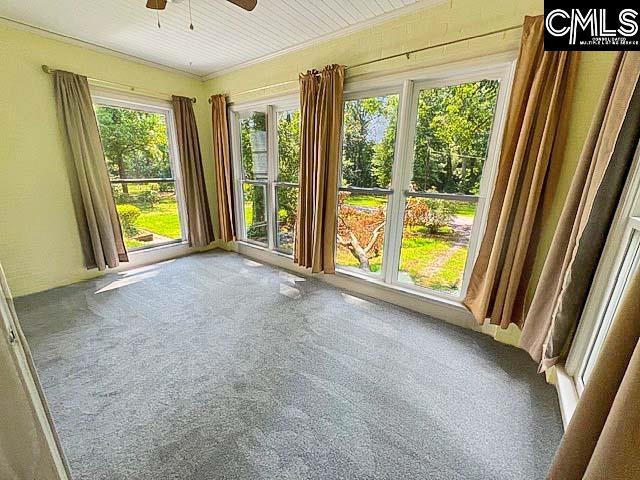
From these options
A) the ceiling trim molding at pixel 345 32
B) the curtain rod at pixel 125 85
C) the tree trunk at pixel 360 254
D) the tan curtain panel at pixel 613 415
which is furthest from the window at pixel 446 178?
the curtain rod at pixel 125 85

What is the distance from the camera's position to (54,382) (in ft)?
5.16

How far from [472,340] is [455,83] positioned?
201 cm

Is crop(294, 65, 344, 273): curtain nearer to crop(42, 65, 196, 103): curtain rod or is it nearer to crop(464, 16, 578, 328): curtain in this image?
crop(464, 16, 578, 328): curtain

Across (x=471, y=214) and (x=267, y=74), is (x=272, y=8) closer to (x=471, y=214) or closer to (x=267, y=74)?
(x=267, y=74)

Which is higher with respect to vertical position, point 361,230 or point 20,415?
point 20,415

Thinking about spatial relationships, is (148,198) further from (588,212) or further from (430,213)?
(588,212)

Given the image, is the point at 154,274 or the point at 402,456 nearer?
the point at 402,456

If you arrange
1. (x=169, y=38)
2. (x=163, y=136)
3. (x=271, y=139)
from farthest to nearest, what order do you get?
(x=163, y=136), (x=271, y=139), (x=169, y=38)

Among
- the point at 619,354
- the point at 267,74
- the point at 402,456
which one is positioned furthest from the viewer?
the point at 267,74

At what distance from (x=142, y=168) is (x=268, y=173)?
1.62m

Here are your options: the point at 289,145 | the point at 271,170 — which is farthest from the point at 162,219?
the point at 289,145

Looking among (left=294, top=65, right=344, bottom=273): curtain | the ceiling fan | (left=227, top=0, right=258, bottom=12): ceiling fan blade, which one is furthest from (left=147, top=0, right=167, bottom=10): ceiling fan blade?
(left=294, top=65, right=344, bottom=273): curtain

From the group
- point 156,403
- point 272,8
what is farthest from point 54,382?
point 272,8

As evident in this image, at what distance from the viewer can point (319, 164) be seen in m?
2.61
